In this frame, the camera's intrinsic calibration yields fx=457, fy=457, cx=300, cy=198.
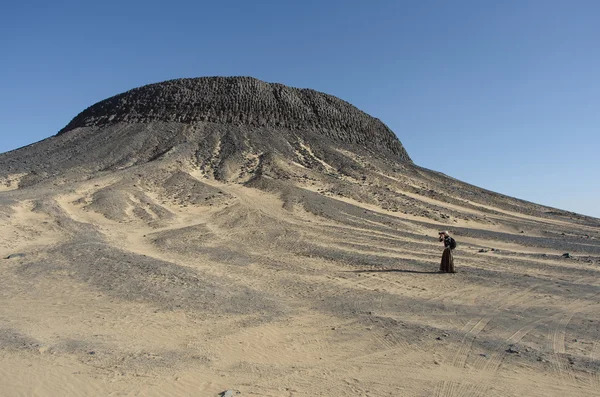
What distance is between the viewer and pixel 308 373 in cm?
635

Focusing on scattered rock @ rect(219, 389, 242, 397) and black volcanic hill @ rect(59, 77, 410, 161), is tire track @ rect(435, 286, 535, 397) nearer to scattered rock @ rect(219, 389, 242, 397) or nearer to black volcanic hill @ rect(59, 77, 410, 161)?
scattered rock @ rect(219, 389, 242, 397)

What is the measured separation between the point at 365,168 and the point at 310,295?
2816 centimetres

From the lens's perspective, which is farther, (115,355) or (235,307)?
(235,307)

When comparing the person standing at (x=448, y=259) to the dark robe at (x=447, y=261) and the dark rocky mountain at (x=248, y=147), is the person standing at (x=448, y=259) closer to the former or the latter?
the dark robe at (x=447, y=261)

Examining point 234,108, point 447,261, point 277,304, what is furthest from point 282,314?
point 234,108

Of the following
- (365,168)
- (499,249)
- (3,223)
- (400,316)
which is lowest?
(3,223)

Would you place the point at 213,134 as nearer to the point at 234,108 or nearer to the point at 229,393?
the point at 234,108

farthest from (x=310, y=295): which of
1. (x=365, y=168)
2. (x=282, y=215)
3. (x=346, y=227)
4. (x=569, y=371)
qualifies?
(x=365, y=168)

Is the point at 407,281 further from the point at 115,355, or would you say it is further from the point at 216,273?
the point at 115,355

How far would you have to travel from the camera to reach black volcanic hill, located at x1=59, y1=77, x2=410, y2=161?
44969mm

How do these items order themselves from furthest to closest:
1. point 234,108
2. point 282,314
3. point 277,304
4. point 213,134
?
1. point 234,108
2. point 213,134
3. point 277,304
4. point 282,314

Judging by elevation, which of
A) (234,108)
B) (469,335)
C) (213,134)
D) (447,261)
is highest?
(234,108)

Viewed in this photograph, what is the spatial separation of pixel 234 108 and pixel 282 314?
38608 mm

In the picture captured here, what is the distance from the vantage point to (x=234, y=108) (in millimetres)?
45500
